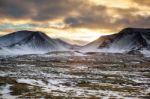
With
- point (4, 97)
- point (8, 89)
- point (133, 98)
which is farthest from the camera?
point (8, 89)

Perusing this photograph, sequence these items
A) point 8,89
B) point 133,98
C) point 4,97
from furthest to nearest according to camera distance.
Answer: point 8,89
point 133,98
point 4,97

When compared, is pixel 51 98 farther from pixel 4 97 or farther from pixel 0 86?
pixel 0 86

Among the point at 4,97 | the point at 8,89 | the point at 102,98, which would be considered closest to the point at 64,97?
the point at 102,98

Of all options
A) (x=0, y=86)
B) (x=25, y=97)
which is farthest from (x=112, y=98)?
(x=0, y=86)

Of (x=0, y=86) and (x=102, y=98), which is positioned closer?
(x=102, y=98)

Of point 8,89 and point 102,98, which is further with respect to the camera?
point 8,89

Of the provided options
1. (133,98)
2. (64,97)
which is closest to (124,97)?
(133,98)

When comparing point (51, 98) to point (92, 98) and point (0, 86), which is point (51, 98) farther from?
point (0, 86)
